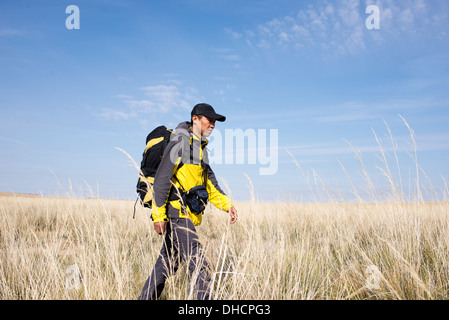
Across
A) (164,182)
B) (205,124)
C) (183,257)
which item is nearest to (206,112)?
(205,124)

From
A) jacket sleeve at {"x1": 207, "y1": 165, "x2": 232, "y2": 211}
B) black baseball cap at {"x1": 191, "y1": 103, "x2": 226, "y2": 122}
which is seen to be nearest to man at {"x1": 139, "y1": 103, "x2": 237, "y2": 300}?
black baseball cap at {"x1": 191, "y1": 103, "x2": 226, "y2": 122}

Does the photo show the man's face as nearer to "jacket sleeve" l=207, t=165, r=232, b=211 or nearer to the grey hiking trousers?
"jacket sleeve" l=207, t=165, r=232, b=211

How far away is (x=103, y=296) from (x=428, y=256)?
351cm

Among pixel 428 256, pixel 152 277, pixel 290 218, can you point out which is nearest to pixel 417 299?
pixel 428 256

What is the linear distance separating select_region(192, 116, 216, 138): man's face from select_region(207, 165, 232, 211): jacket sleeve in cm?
49

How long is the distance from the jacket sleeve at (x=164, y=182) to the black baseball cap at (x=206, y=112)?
0.45 meters

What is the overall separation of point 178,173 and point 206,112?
649 mm

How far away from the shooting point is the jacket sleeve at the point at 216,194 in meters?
3.06

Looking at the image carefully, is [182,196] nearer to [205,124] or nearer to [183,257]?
[183,257]

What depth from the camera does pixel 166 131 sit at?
2.94 m
